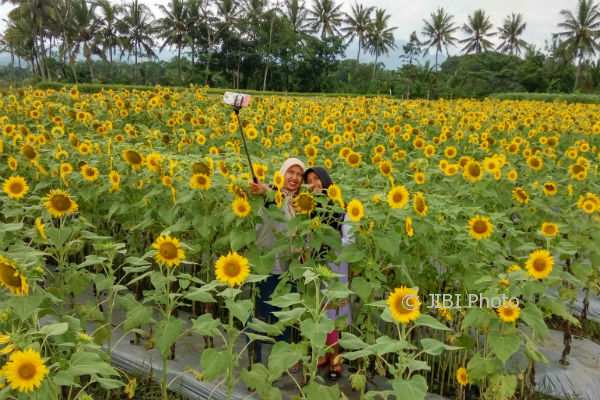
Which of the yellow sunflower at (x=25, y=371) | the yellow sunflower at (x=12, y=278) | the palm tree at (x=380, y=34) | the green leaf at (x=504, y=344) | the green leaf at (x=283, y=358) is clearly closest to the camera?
the yellow sunflower at (x=25, y=371)

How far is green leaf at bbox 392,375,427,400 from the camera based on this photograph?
1664 millimetres

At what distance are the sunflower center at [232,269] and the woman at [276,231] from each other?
0.65 metres

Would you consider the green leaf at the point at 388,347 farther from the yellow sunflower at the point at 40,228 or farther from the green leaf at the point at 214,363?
the yellow sunflower at the point at 40,228

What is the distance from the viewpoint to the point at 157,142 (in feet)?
15.6

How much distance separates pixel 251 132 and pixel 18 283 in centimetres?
369

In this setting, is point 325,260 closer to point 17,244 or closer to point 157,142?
point 17,244

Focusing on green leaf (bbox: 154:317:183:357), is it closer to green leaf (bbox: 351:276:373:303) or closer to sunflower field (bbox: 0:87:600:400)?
sunflower field (bbox: 0:87:600:400)

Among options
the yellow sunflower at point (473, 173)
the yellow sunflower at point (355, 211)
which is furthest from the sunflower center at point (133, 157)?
the yellow sunflower at point (473, 173)

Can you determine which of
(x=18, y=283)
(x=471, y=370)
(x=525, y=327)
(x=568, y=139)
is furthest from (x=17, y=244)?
(x=568, y=139)

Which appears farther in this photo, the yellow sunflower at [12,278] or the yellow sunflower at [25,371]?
the yellow sunflower at [12,278]

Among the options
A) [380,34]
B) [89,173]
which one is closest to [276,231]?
[89,173]

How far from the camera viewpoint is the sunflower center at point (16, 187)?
2957mm

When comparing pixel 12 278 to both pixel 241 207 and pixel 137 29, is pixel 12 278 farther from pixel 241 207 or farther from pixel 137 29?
pixel 137 29

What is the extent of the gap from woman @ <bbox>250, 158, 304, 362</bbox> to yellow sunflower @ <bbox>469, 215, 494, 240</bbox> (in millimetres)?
888
